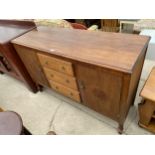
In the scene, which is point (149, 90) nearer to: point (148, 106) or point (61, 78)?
point (148, 106)

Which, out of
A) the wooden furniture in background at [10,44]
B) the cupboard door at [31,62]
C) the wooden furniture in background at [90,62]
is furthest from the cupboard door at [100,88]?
the wooden furniture in background at [10,44]

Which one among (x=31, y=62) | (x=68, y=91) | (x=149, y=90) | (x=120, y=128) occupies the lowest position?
(x=120, y=128)

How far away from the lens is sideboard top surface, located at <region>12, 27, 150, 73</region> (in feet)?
3.16

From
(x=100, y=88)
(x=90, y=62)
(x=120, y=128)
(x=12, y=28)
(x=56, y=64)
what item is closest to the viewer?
(x=90, y=62)

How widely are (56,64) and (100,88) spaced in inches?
16.7

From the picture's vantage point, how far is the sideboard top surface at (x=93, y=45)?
3.16ft

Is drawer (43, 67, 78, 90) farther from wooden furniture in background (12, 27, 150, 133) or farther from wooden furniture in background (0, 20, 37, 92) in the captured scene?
wooden furniture in background (0, 20, 37, 92)

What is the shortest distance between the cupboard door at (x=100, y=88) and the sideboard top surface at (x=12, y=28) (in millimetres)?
875

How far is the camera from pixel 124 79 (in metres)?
0.93

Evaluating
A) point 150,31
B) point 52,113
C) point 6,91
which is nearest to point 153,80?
point 52,113

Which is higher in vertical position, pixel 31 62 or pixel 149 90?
pixel 31 62

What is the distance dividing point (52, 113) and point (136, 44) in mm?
1180

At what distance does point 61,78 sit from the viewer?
1400 mm

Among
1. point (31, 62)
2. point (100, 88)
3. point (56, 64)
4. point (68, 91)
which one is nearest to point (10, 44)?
point (31, 62)
